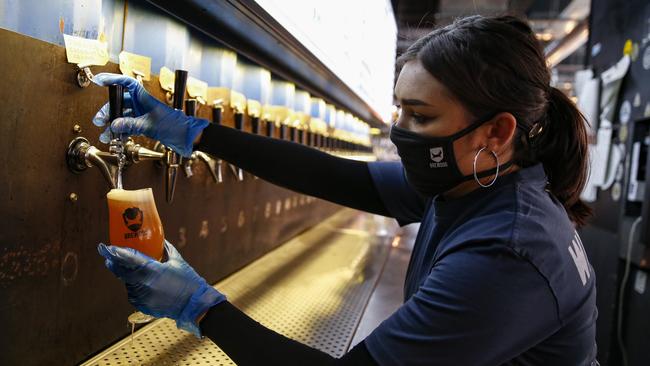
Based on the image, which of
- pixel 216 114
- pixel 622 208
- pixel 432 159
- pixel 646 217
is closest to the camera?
pixel 432 159

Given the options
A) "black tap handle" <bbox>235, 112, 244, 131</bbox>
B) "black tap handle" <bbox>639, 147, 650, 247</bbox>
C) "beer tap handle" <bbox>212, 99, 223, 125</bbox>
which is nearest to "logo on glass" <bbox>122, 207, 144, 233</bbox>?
"beer tap handle" <bbox>212, 99, 223, 125</bbox>

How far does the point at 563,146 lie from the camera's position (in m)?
0.95

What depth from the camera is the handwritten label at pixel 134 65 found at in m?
0.97

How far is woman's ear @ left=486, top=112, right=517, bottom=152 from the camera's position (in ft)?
2.67

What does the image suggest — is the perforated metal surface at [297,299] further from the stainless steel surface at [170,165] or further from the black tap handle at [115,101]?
the black tap handle at [115,101]

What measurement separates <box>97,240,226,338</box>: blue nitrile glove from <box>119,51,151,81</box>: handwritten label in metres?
0.44

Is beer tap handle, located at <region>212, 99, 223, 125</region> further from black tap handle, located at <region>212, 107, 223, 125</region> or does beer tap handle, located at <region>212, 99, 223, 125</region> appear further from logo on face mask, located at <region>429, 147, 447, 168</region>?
logo on face mask, located at <region>429, 147, 447, 168</region>

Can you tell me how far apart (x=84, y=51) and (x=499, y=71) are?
770mm

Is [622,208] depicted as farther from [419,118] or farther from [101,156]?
[101,156]

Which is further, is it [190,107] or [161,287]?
[190,107]

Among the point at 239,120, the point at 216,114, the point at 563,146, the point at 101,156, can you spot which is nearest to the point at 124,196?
the point at 101,156

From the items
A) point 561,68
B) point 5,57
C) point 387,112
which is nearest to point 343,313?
point 5,57

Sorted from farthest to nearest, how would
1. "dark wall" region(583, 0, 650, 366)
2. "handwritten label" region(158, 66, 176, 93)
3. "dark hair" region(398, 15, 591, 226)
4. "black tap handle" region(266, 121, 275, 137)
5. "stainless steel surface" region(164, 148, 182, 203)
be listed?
"dark wall" region(583, 0, 650, 366), "black tap handle" region(266, 121, 275, 137), "handwritten label" region(158, 66, 176, 93), "stainless steel surface" region(164, 148, 182, 203), "dark hair" region(398, 15, 591, 226)

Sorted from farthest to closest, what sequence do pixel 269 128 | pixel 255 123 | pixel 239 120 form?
pixel 269 128 < pixel 255 123 < pixel 239 120
